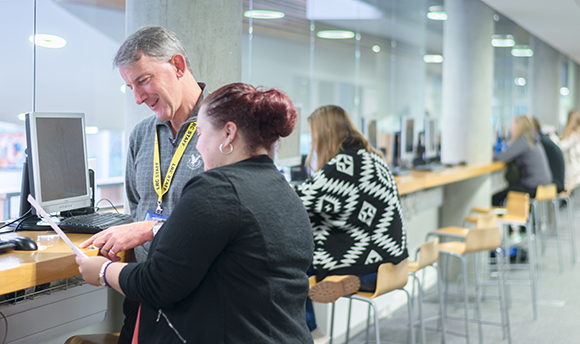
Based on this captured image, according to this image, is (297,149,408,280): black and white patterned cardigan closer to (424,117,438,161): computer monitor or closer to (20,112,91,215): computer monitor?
(20,112,91,215): computer monitor

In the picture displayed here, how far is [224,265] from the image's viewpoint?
1.27m

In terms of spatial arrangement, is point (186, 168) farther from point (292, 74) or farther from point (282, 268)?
point (292, 74)

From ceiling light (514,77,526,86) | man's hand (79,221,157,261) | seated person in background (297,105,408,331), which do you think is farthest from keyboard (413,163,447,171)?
ceiling light (514,77,526,86)

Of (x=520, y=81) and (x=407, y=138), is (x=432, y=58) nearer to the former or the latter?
(x=520, y=81)

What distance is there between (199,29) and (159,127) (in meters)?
0.73

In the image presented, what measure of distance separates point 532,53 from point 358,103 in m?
4.69

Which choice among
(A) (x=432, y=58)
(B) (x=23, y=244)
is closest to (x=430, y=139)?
(A) (x=432, y=58)

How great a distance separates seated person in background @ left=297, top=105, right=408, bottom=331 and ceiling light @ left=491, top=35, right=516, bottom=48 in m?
7.77

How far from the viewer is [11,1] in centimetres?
263

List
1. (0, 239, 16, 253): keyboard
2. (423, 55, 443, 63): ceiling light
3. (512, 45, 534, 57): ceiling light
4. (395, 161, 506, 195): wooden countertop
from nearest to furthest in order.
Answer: (0, 239, 16, 253): keyboard → (395, 161, 506, 195): wooden countertop → (423, 55, 443, 63): ceiling light → (512, 45, 534, 57): ceiling light

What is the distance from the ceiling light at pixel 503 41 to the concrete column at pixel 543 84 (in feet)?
1.95

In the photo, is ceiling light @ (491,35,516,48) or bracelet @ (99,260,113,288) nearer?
bracelet @ (99,260,113,288)

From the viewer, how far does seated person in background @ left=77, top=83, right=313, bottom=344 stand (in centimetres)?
124

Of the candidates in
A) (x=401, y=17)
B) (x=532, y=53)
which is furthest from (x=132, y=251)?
(x=532, y=53)
